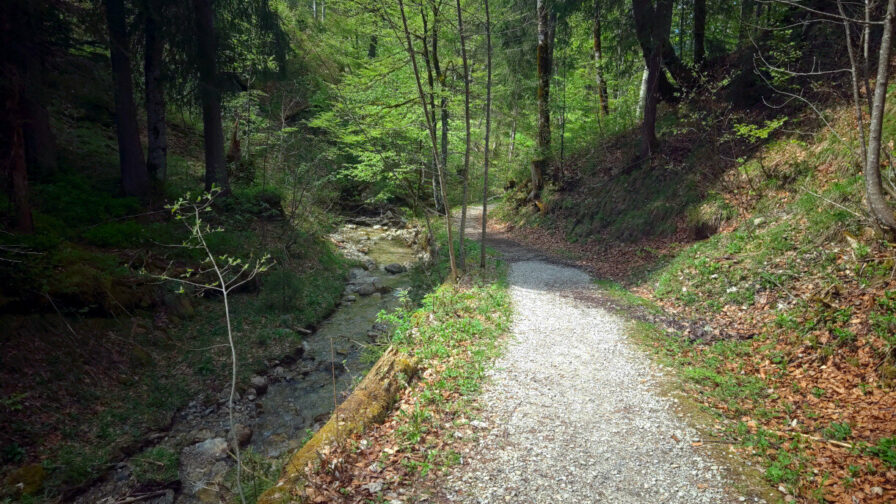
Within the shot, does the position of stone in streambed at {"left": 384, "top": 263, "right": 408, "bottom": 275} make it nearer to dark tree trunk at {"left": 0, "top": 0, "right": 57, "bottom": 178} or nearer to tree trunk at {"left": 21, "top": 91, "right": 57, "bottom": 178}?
tree trunk at {"left": 21, "top": 91, "right": 57, "bottom": 178}

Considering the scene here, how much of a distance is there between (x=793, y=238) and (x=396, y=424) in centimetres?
761

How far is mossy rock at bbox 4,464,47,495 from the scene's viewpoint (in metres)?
4.64

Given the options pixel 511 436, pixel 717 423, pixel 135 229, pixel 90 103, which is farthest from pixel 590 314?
pixel 90 103

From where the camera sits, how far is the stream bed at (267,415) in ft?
16.8

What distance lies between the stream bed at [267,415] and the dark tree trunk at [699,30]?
12350mm

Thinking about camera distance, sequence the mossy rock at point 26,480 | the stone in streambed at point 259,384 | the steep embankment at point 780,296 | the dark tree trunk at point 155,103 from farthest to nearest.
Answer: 1. the dark tree trunk at point 155,103
2. the stone in streambed at point 259,384
3. the mossy rock at point 26,480
4. the steep embankment at point 780,296

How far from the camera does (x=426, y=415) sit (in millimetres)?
4633

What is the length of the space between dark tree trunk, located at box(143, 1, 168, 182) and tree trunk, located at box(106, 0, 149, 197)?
1.87 ft

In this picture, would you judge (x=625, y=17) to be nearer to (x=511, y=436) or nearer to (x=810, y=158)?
(x=810, y=158)

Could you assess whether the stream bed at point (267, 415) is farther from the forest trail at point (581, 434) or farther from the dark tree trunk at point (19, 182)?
the dark tree trunk at point (19, 182)

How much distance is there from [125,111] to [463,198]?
367 inches

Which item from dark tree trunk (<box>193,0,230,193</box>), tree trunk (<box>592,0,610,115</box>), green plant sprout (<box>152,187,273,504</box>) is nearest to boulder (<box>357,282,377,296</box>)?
green plant sprout (<box>152,187,273,504</box>)

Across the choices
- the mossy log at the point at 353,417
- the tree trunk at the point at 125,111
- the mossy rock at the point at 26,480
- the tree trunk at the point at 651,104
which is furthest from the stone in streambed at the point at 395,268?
the mossy rock at the point at 26,480

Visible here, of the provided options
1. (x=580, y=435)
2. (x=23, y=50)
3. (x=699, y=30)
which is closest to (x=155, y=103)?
(x=23, y=50)
